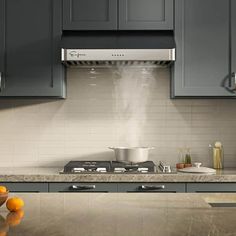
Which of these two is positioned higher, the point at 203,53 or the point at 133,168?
the point at 203,53

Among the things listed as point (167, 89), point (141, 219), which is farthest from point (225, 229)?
point (167, 89)

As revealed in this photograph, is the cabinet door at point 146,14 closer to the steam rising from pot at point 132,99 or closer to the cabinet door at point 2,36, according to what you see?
the steam rising from pot at point 132,99

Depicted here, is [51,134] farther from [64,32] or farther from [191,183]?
[191,183]

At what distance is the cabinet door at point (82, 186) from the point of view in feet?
11.7

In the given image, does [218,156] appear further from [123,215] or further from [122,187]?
[123,215]

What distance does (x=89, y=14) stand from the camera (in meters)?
3.90

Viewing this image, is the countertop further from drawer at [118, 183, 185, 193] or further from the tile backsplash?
the tile backsplash

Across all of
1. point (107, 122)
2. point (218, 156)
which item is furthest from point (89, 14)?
point (218, 156)

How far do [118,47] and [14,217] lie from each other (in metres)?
2.23

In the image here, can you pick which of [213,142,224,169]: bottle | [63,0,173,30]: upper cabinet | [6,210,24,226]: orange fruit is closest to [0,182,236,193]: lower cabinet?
[213,142,224,169]: bottle

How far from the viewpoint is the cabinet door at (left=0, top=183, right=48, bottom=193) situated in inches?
141

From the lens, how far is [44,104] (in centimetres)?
425

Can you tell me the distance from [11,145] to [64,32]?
1092 millimetres

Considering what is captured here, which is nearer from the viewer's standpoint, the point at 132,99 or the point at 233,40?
the point at 233,40
